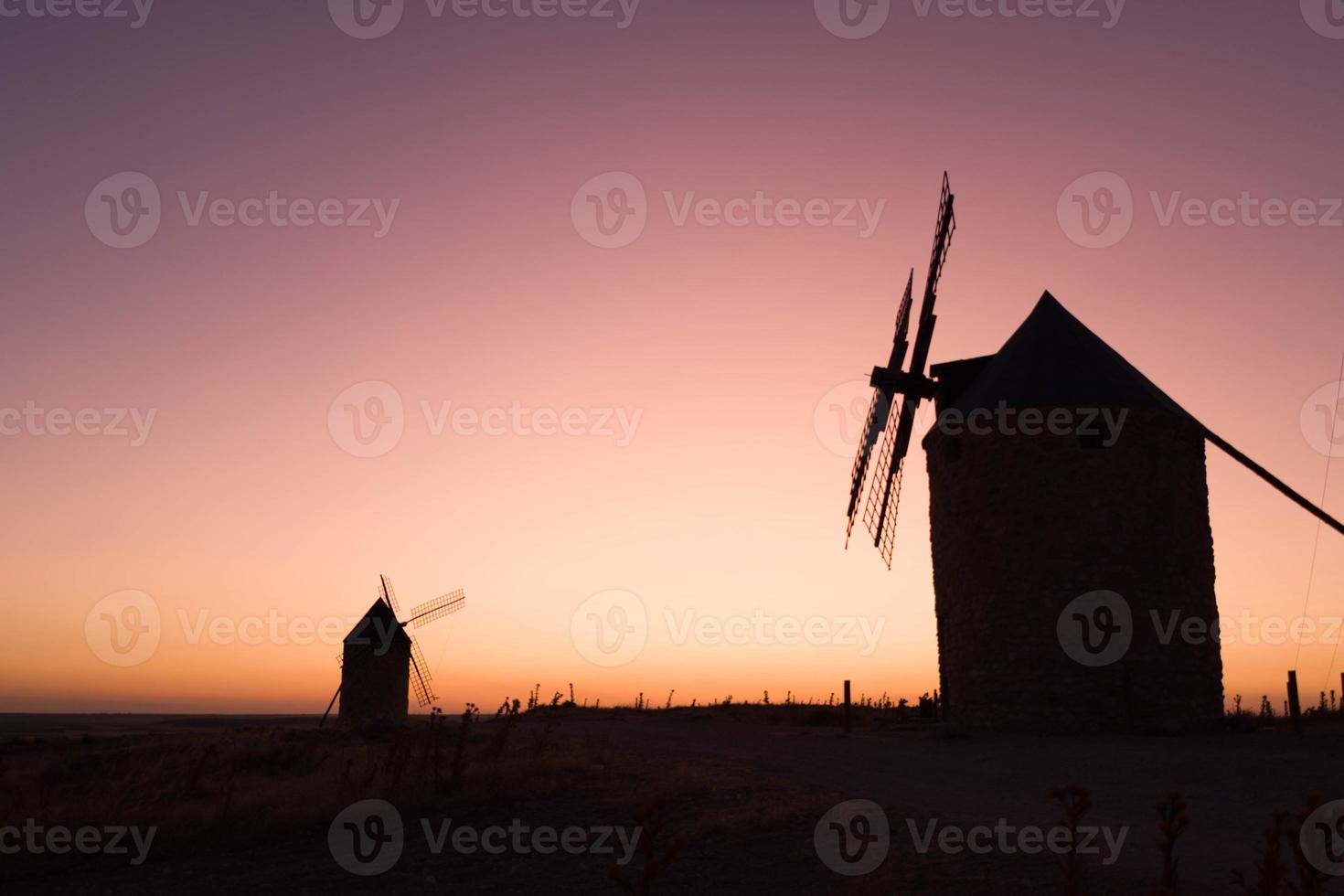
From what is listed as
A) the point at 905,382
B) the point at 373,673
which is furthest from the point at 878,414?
the point at 373,673

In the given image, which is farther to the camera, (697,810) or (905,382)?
(905,382)

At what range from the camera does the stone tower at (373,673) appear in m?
35.9

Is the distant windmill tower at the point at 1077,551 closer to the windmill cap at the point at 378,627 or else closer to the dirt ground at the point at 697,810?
the dirt ground at the point at 697,810

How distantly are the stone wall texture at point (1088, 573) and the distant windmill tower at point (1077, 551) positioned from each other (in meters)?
0.02

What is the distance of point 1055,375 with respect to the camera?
2000cm

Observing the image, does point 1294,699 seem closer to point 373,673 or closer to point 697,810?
point 697,810

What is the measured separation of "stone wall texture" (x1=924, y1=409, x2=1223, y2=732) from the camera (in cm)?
1831

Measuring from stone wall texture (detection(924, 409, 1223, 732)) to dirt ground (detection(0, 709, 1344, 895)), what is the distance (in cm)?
131

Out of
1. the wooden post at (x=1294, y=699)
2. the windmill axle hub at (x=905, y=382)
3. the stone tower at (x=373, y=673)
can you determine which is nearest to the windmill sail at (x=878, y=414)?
the windmill axle hub at (x=905, y=382)

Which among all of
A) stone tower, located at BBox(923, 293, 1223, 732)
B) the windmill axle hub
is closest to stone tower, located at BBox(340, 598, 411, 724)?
the windmill axle hub

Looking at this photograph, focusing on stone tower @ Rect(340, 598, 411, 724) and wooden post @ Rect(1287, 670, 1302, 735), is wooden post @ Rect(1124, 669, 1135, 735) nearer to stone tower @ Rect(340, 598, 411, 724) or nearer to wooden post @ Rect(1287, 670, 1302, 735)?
wooden post @ Rect(1287, 670, 1302, 735)

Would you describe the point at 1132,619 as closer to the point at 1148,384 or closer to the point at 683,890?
the point at 1148,384

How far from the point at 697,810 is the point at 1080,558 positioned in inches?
463

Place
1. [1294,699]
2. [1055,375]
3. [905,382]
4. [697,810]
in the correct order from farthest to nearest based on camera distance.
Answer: [905,382] → [1055,375] → [1294,699] → [697,810]
